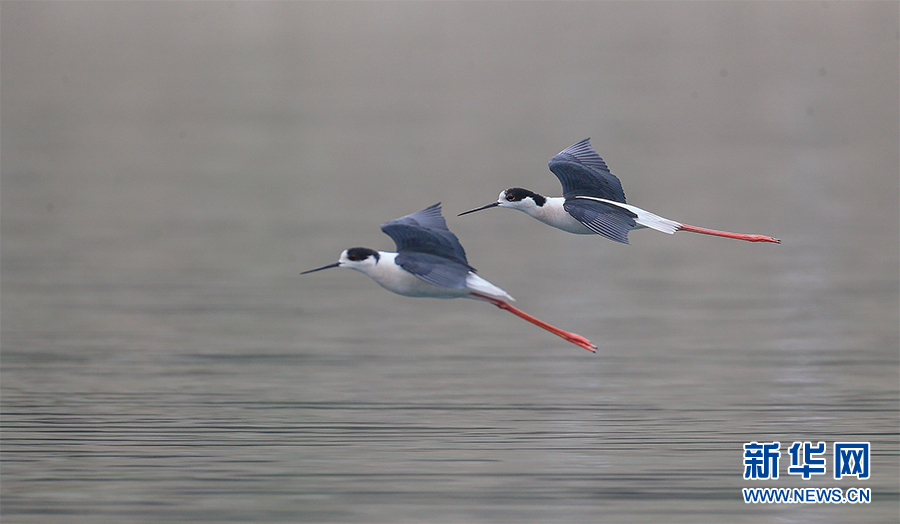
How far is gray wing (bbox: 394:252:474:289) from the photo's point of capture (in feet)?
40.6

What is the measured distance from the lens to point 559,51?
317 ft

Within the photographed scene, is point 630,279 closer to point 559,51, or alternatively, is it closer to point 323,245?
point 323,245

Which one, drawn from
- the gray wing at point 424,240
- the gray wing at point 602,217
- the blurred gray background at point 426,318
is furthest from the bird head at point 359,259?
the blurred gray background at point 426,318

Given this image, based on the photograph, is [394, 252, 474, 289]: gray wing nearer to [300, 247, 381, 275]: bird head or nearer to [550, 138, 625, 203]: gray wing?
[300, 247, 381, 275]: bird head

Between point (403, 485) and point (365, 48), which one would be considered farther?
point (365, 48)

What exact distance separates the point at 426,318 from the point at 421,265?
11.0 metres

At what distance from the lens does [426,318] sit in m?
23.5

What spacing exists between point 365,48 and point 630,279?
230 ft

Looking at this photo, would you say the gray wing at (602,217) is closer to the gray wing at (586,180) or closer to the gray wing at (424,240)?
the gray wing at (586,180)

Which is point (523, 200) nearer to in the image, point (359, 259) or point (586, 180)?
point (586, 180)

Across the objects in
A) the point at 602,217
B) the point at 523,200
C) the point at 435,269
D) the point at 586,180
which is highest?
the point at 586,180

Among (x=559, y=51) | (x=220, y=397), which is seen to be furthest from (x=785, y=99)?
(x=220, y=397)

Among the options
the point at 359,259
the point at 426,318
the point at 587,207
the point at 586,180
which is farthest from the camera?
the point at 426,318

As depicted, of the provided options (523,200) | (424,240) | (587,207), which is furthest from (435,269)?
(587,207)
